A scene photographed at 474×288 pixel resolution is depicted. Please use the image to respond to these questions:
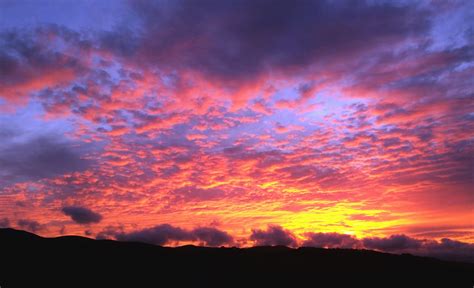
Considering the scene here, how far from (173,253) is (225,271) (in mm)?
15289

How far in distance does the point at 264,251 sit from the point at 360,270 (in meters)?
24.9

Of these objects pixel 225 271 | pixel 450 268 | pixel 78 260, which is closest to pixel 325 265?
pixel 225 271

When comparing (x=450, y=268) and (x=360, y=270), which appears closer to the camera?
(x=360, y=270)

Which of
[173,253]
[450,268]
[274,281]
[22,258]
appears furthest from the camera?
[450,268]

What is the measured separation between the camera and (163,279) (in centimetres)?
6669

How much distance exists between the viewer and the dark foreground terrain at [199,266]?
204ft

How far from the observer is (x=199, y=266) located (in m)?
77.0

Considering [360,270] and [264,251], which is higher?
[264,251]

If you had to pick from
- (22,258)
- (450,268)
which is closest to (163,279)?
(22,258)

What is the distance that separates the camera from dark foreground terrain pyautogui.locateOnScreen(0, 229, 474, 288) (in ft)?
204

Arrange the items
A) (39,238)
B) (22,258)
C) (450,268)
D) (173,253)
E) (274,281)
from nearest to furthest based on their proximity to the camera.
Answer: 1. (22,258)
2. (274,281)
3. (39,238)
4. (173,253)
5. (450,268)

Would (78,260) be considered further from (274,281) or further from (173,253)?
(274,281)

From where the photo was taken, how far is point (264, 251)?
97688mm

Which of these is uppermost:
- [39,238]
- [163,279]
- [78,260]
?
[39,238]
